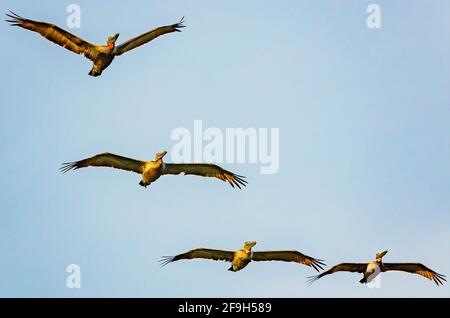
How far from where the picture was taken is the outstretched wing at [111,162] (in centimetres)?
4728

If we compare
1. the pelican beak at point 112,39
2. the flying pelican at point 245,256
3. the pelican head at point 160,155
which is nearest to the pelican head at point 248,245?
the flying pelican at point 245,256

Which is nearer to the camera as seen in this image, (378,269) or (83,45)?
(83,45)

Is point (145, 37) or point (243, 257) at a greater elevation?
point (145, 37)

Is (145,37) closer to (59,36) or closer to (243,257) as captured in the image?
(59,36)

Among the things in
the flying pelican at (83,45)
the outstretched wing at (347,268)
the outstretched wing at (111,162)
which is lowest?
the outstretched wing at (347,268)

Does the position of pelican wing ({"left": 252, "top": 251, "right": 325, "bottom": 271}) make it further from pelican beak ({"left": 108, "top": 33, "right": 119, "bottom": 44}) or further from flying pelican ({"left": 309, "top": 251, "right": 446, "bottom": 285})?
pelican beak ({"left": 108, "top": 33, "right": 119, "bottom": 44})

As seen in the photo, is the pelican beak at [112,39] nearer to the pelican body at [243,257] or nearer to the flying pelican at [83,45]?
the flying pelican at [83,45]

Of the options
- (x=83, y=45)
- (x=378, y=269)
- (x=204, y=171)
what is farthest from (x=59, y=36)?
(x=378, y=269)

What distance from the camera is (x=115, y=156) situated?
47.2 m

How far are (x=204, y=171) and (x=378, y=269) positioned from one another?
30.7 feet

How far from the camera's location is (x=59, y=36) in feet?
151
